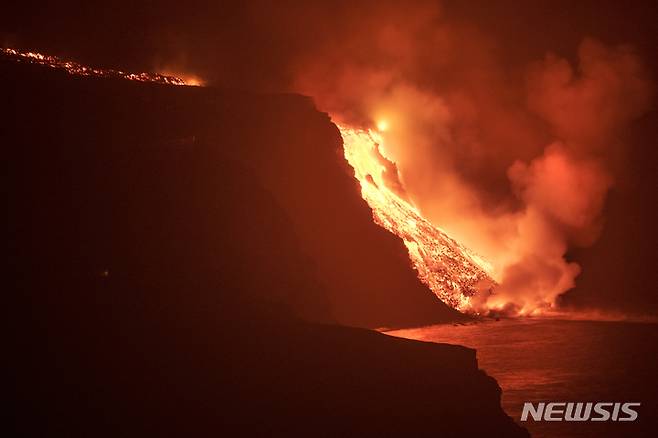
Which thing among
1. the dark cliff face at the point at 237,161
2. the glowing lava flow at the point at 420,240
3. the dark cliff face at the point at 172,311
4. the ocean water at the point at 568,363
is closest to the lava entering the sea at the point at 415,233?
the glowing lava flow at the point at 420,240

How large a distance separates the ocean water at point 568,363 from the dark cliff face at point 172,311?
11292 millimetres

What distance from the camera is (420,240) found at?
236 ft

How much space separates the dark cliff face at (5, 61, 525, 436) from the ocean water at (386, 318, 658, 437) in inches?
445

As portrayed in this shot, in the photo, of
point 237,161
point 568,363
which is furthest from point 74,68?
point 568,363

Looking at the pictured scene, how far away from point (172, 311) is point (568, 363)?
31.2 m

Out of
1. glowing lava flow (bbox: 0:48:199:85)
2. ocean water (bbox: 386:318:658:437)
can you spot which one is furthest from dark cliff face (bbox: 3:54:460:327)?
ocean water (bbox: 386:318:658:437)

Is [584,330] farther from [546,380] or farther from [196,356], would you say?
[196,356]

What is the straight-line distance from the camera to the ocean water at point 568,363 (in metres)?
32.2

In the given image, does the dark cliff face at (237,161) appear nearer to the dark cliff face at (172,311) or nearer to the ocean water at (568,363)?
the dark cliff face at (172,311)

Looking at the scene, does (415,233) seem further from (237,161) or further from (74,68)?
(74,68)

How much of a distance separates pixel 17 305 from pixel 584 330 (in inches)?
2047

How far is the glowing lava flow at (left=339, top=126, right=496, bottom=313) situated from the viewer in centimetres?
6888

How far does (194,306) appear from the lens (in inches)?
971

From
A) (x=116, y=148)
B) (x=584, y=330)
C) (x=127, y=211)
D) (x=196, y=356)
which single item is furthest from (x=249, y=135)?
(x=196, y=356)
